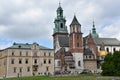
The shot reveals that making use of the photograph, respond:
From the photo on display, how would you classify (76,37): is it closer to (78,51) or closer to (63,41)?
(78,51)

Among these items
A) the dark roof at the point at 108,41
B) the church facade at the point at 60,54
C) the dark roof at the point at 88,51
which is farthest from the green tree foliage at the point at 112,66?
the dark roof at the point at 108,41

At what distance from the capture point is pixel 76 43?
118 m

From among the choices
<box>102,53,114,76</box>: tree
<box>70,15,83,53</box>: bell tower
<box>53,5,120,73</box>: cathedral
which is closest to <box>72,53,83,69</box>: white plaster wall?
<box>53,5,120,73</box>: cathedral

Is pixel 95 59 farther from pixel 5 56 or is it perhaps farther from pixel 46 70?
pixel 5 56

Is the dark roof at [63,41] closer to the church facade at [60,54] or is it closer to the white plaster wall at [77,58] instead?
the church facade at [60,54]

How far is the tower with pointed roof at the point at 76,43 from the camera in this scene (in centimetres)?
11581

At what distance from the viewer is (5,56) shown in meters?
96.1

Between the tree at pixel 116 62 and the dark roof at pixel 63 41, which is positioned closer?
the tree at pixel 116 62

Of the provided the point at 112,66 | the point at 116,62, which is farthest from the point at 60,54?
the point at 112,66

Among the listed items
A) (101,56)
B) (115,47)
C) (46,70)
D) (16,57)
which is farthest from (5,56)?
(115,47)

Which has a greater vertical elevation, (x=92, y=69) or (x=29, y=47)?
(x=29, y=47)

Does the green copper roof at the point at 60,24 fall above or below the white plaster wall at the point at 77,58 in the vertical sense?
above

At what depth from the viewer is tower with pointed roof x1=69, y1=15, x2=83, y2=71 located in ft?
380

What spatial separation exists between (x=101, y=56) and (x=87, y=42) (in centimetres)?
974
